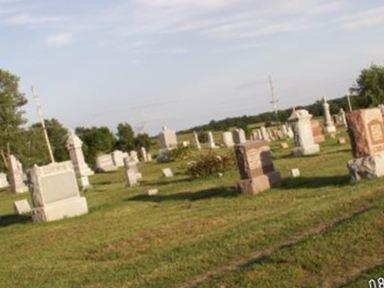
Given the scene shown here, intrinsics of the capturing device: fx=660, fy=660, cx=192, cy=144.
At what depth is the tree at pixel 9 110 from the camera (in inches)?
1875

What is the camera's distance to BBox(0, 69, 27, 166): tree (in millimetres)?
47625

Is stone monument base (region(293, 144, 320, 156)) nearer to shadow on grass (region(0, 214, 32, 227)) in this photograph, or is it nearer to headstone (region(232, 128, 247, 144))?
headstone (region(232, 128, 247, 144))

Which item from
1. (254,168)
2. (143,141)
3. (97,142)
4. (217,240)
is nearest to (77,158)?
(143,141)

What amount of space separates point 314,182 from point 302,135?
11035 millimetres

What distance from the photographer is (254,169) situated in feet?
60.0

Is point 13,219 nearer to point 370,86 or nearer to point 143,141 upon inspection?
point 143,141

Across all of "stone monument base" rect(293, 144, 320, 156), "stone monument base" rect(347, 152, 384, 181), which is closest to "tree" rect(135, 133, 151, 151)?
"stone monument base" rect(293, 144, 320, 156)

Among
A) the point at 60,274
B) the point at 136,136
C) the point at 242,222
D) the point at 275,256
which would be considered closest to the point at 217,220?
the point at 242,222

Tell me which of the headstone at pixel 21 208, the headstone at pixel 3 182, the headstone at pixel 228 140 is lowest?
the headstone at pixel 21 208

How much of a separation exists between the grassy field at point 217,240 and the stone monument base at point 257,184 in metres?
0.38

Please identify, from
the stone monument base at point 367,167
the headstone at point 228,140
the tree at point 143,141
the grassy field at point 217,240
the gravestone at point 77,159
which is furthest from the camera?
the tree at point 143,141

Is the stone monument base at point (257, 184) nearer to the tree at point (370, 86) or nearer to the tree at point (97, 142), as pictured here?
the tree at point (97, 142)

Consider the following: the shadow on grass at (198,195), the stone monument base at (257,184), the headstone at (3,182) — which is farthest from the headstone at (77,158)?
the stone monument base at (257,184)

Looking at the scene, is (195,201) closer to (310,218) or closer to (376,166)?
(376,166)
